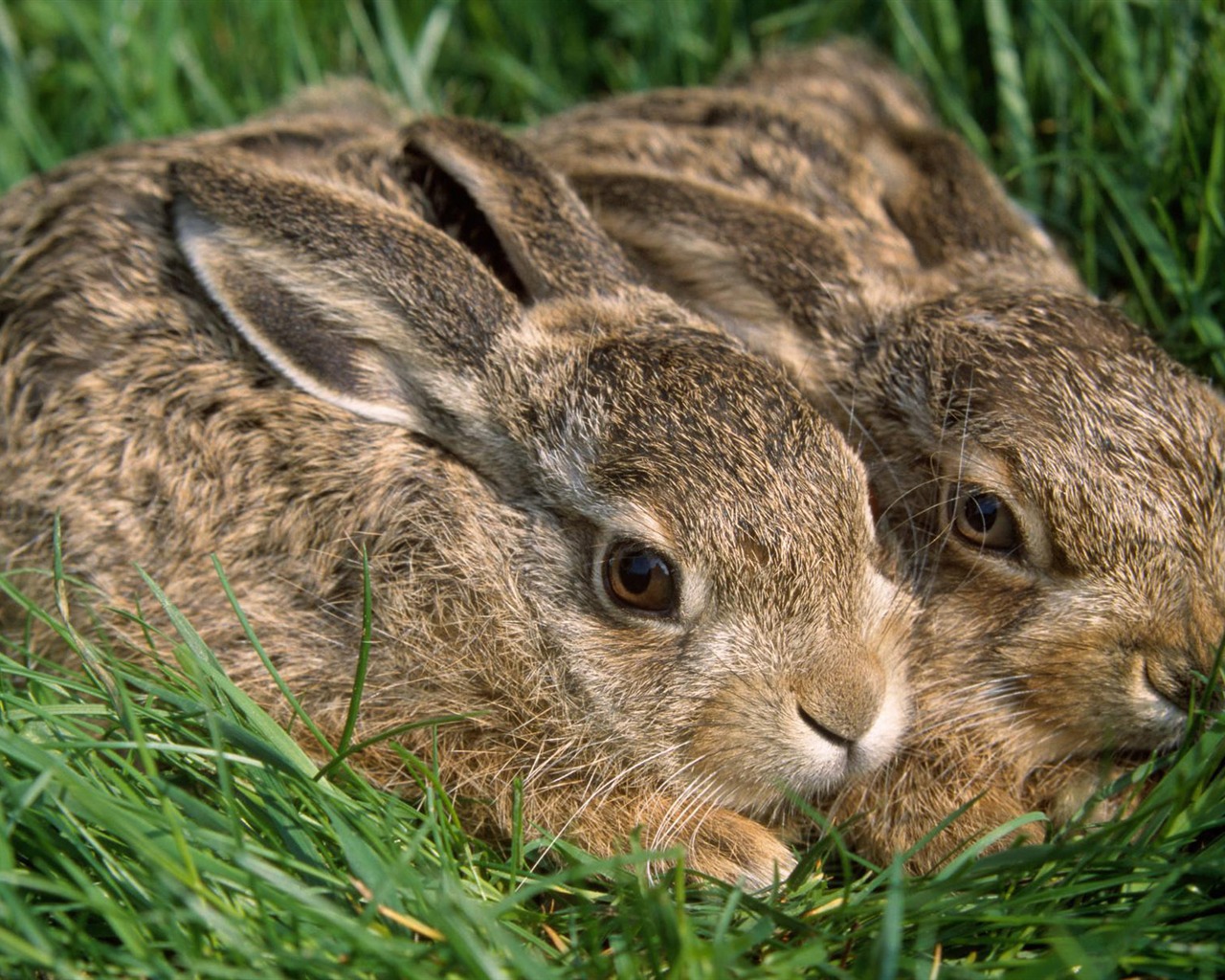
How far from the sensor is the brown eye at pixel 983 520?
3.50 metres

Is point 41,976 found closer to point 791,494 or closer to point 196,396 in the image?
point 196,396

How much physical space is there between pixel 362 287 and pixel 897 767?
5.91 feet

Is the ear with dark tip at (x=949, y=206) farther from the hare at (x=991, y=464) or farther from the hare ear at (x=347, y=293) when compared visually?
the hare ear at (x=347, y=293)

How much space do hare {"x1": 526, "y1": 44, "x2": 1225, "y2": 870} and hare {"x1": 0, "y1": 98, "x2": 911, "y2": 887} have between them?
233 mm

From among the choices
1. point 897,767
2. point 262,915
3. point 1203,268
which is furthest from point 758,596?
point 1203,268

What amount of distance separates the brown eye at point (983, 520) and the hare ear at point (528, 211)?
3.55 ft

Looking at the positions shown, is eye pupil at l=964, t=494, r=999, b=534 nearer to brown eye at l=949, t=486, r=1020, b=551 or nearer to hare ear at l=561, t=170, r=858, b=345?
brown eye at l=949, t=486, r=1020, b=551

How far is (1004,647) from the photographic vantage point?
3.46 meters

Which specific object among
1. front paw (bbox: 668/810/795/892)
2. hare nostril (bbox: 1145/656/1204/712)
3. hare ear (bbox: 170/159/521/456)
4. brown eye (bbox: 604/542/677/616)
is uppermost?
hare ear (bbox: 170/159/521/456)

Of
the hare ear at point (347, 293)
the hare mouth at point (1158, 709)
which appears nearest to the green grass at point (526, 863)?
the hare mouth at point (1158, 709)

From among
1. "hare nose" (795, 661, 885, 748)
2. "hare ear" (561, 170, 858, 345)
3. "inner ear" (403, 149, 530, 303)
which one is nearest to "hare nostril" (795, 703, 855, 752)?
"hare nose" (795, 661, 885, 748)

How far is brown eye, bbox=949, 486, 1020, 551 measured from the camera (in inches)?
138

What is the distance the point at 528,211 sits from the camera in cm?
388

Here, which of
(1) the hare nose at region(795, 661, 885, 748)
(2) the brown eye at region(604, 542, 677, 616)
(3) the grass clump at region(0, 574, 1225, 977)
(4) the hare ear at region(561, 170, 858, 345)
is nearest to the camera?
(3) the grass clump at region(0, 574, 1225, 977)
